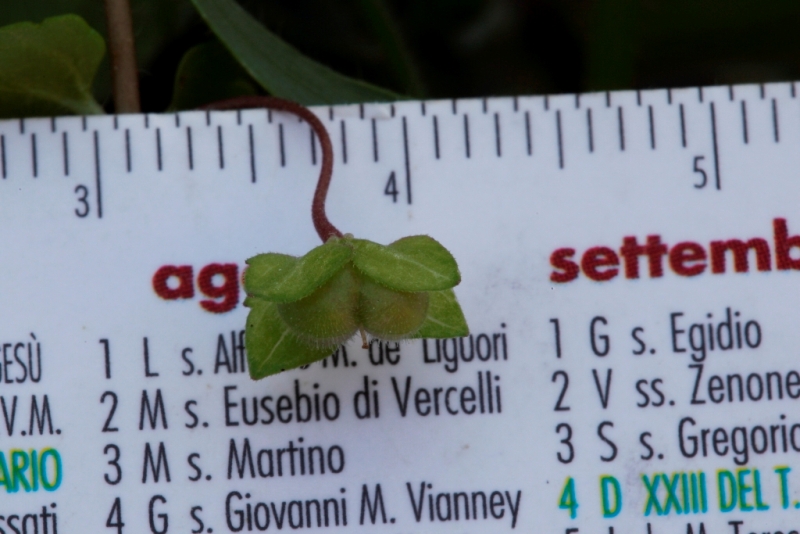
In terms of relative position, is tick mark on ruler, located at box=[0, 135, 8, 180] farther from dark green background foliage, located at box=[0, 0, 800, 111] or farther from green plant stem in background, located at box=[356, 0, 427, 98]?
green plant stem in background, located at box=[356, 0, 427, 98]

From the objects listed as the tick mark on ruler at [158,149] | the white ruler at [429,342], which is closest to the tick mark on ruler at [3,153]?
the white ruler at [429,342]

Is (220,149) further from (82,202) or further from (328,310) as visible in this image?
(328,310)

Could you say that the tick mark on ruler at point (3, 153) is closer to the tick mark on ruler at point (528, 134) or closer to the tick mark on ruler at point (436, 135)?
the tick mark on ruler at point (436, 135)

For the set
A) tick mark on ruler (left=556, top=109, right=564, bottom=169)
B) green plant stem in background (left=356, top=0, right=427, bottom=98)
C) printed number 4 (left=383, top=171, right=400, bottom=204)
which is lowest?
printed number 4 (left=383, top=171, right=400, bottom=204)

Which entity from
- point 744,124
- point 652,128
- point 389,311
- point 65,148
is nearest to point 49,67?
point 65,148

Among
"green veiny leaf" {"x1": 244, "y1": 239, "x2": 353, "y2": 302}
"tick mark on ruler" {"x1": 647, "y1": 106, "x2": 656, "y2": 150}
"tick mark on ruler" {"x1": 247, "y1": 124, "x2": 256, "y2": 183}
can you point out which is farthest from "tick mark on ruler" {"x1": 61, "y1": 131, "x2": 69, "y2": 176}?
"tick mark on ruler" {"x1": 647, "y1": 106, "x2": 656, "y2": 150}

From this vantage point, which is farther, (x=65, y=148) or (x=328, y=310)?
(x=65, y=148)

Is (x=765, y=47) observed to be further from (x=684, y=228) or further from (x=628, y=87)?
(x=684, y=228)
